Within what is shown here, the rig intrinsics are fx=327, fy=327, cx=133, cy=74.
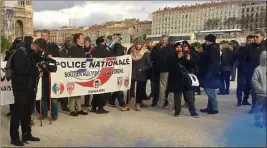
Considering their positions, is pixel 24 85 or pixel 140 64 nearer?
pixel 24 85

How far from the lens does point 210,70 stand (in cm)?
705

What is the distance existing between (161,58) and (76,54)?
2.01 m

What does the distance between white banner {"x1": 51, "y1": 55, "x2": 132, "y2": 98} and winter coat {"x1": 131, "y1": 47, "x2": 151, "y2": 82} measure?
0.11 metres

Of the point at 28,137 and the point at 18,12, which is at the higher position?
the point at 18,12

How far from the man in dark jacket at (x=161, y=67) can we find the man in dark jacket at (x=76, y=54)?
1.81 m

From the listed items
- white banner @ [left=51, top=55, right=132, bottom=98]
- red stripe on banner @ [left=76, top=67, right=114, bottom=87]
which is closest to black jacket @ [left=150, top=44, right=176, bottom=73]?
white banner @ [left=51, top=55, right=132, bottom=98]

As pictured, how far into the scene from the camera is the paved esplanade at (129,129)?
4492mm

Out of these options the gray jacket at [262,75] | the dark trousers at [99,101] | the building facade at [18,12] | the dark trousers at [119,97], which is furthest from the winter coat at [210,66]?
the gray jacket at [262,75]

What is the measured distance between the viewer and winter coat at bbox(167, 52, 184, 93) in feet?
22.0

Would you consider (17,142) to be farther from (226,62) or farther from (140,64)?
(226,62)

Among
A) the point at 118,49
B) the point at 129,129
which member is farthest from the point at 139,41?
the point at 129,129

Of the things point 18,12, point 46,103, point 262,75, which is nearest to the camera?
point 262,75

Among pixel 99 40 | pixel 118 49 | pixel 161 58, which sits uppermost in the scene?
pixel 99 40

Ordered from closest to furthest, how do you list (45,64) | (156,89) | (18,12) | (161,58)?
(45,64), (161,58), (156,89), (18,12)
